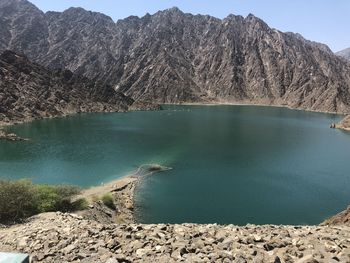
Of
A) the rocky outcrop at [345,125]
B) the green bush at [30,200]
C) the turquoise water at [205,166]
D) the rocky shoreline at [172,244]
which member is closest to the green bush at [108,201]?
the turquoise water at [205,166]

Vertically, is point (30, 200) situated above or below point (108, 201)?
above

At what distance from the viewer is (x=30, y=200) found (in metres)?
44.8

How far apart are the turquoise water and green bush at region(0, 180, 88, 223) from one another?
10.2 m

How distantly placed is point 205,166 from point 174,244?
2573 inches

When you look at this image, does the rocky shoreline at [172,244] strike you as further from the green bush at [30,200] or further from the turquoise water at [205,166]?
the turquoise water at [205,166]

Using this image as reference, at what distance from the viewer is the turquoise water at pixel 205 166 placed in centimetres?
6013

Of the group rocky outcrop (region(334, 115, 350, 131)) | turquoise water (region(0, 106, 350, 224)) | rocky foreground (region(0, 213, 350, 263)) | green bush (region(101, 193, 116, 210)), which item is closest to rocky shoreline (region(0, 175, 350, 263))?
rocky foreground (region(0, 213, 350, 263))

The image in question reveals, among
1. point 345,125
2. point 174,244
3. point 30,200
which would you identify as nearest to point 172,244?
point 174,244

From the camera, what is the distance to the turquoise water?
197 feet

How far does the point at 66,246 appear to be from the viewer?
24469 millimetres

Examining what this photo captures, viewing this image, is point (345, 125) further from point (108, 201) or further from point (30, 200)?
point (30, 200)

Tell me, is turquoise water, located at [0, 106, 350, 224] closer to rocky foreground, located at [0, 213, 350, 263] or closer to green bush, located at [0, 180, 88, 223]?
green bush, located at [0, 180, 88, 223]

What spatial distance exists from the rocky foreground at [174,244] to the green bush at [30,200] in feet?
45.3

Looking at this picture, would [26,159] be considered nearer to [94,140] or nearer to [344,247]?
[94,140]
